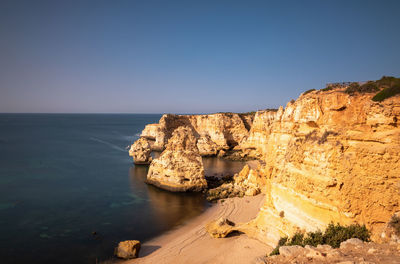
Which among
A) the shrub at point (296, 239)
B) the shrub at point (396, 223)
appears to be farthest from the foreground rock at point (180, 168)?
the shrub at point (396, 223)

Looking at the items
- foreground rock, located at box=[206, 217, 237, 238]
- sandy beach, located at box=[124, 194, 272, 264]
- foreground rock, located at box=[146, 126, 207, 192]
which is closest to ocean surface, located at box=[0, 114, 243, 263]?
foreground rock, located at box=[146, 126, 207, 192]

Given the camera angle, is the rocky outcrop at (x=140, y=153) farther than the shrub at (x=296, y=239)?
Yes

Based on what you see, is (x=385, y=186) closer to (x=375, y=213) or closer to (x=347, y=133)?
(x=375, y=213)

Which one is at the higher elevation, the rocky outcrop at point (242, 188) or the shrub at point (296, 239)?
the shrub at point (296, 239)

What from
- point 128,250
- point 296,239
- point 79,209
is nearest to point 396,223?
point 296,239

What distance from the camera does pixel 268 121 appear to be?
160 feet

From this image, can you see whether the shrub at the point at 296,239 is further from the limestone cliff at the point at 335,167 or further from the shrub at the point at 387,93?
the shrub at the point at 387,93

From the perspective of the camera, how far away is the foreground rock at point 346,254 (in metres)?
6.12

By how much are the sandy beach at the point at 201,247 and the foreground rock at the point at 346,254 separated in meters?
3.92

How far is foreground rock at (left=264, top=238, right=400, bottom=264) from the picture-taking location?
20.1 ft

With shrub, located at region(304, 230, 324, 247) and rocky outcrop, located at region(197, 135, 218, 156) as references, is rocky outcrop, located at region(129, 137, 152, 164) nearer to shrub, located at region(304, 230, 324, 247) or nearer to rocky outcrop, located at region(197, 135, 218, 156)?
rocky outcrop, located at region(197, 135, 218, 156)

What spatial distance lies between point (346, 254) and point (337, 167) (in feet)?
14.0

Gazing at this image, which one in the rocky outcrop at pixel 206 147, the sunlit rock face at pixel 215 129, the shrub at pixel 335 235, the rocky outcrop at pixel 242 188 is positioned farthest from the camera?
the sunlit rock face at pixel 215 129

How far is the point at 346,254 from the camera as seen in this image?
683 cm
